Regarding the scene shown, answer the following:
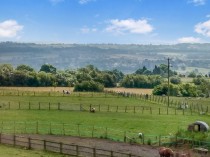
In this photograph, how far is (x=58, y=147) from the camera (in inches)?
1417

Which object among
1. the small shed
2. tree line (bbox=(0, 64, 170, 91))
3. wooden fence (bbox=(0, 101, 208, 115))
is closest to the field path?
the small shed

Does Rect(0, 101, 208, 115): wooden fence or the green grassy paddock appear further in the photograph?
Rect(0, 101, 208, 115): wooden fence

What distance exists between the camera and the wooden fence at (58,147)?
34.0m

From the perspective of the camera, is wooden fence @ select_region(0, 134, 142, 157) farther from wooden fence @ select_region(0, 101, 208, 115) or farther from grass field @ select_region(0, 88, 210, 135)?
wooden fence @ select_region(0, 101, 208, 115)

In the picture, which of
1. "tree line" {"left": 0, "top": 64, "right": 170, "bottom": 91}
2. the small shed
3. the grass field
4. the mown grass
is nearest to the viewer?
the mown grass

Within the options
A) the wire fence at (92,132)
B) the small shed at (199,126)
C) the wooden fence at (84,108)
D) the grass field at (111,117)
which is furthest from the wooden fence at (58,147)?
the wooden fence at (84,108)

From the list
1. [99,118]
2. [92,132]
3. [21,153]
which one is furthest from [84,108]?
[21,153]

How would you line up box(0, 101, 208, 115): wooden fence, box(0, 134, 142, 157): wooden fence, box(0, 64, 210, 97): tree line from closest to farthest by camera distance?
box(0, 134, 142, 157): wooden fence
box(0, 101, 208, 115): wooden fence
box(0, 64, 210, 97): tree line

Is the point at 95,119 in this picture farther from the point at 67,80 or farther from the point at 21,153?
the point at 67,80

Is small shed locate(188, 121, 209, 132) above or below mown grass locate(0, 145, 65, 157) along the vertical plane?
above

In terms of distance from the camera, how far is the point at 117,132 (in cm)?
4634

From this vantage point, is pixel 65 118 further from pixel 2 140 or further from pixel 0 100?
pixel 0 100

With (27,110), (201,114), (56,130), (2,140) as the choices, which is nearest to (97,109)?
(27,110)

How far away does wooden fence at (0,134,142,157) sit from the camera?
33969 millimetres
